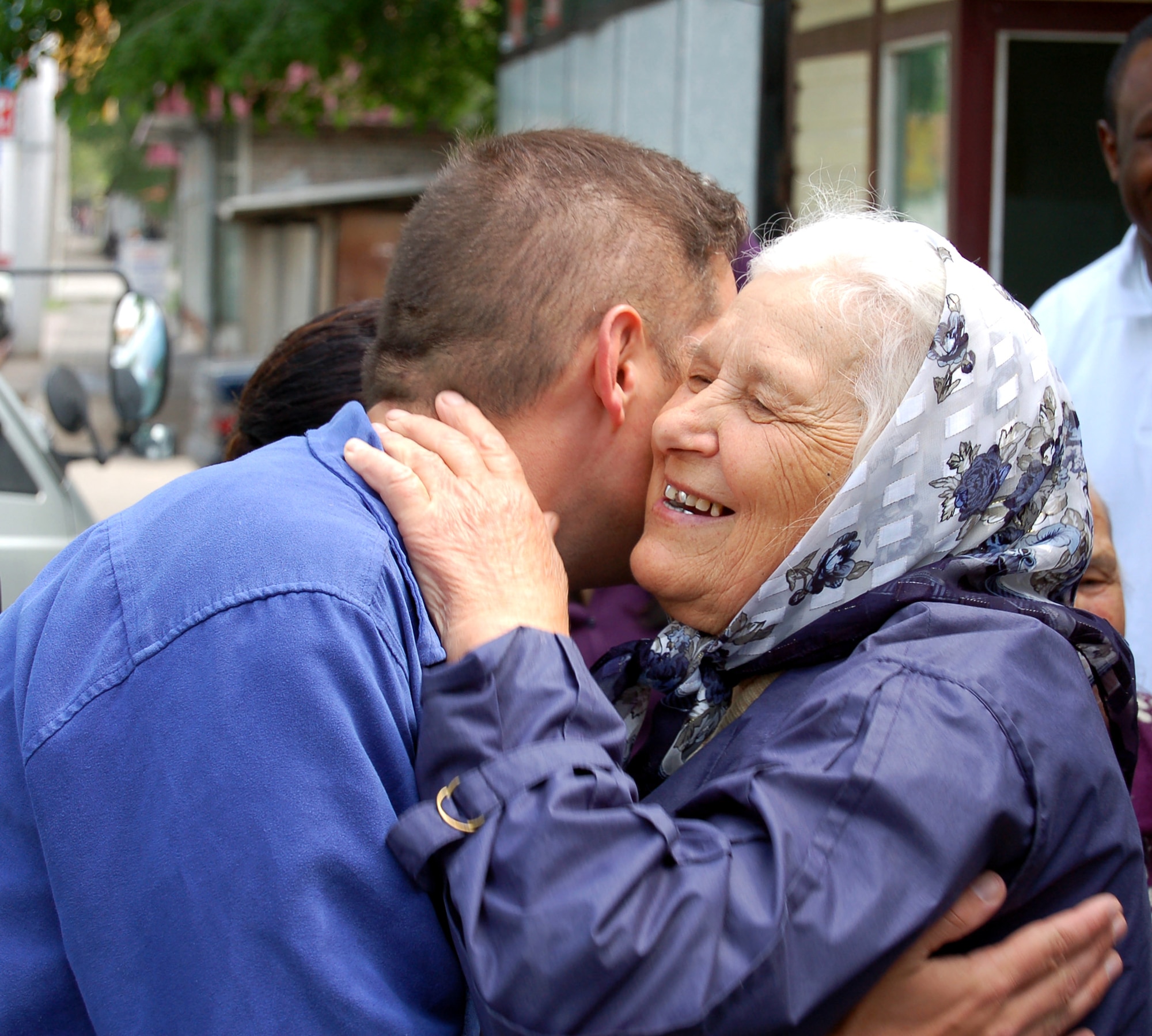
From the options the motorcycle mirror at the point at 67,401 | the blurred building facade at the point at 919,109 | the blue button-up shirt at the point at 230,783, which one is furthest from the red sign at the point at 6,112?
the blue button-up shirt at the point at 230,783

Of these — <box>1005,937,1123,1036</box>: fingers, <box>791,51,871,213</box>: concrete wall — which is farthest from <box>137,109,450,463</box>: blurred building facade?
<box>1005,937,1123,1036</box>: fingers

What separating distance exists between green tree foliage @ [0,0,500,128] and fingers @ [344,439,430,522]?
988 centimetres

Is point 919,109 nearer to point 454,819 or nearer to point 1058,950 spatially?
point 1058,950

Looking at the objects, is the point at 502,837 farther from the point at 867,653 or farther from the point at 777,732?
the point at 867,653

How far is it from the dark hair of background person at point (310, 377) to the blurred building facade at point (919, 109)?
200 cm

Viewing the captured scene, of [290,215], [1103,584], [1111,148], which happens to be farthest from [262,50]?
[1103,584]

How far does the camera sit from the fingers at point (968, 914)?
56.7 inches

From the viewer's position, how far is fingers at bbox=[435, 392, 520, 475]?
1.76 metres

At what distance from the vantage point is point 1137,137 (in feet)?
11.3

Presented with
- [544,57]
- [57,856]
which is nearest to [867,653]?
[57,856]

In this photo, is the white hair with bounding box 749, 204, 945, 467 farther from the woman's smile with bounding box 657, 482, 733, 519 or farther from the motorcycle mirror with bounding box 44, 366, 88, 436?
the motorcycle mirror with bounding box 44, 366, 88, 436

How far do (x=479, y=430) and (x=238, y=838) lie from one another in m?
0.67

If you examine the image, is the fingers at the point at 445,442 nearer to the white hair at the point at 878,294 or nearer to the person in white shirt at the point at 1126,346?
the white hair at the point at 878,294

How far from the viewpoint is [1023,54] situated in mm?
5723
